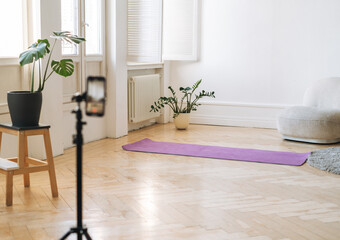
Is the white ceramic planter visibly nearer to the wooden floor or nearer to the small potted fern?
the small potted fern

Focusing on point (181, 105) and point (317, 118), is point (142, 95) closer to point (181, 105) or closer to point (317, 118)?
point (181, 105)

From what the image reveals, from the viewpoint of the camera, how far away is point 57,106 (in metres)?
5.03

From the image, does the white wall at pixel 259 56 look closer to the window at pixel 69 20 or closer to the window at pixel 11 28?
the window at pixel 69 20

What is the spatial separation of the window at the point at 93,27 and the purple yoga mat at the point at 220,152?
4.17ft

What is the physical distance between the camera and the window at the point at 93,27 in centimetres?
577

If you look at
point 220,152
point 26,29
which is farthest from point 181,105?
point 26,29

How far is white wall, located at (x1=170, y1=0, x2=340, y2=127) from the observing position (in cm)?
682

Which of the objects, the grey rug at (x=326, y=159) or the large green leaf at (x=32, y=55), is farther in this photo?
the grey rug at (x=326, y=159)

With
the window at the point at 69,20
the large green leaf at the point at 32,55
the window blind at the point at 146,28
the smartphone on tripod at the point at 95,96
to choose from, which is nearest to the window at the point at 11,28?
the window at the point at 69,20

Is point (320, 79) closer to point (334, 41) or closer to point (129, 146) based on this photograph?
point (334, 41)

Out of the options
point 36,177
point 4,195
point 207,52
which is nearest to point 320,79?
point 207,52

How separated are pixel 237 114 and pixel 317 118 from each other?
1.76 metres

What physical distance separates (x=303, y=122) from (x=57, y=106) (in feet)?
9.55

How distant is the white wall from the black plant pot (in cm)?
421
